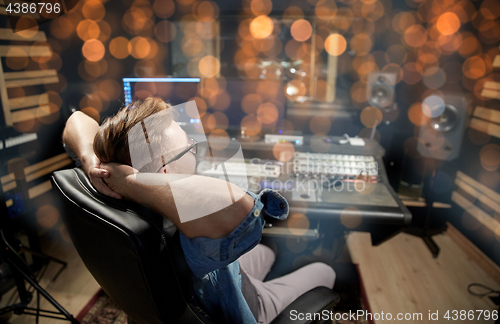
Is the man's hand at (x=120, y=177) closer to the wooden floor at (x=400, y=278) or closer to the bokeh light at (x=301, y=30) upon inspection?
the wooden floor at (x=400, y=278)

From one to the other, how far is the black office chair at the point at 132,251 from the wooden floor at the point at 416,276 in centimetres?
169

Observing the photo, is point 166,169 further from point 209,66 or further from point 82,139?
point 209,66

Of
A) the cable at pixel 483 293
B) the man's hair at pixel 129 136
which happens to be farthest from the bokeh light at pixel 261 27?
the cable at pixel 483 293

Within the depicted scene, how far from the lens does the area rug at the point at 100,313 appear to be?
178cm

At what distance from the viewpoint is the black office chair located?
1.92ft

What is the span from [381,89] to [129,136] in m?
2.09

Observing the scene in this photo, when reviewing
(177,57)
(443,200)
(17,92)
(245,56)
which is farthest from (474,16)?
(17,92)

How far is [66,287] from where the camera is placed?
2.04 metres

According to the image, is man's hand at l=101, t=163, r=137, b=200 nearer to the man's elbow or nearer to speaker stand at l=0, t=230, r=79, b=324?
the man's elbow

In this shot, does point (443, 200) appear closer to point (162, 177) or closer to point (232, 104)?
point (232, 104)

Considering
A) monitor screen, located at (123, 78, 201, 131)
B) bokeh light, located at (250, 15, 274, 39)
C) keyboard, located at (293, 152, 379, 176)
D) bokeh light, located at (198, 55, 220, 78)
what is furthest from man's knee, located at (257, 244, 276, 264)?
bokeh light, located at (250, 15, 274, 39)

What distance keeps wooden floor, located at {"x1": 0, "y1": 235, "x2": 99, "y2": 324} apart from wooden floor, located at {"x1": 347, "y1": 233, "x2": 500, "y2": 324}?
1.91 metres

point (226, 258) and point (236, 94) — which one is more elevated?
point (236, 94)

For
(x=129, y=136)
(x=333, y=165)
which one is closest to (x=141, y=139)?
(x=129, y=136)
